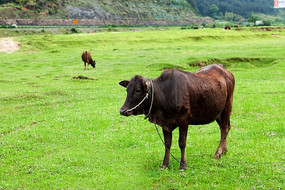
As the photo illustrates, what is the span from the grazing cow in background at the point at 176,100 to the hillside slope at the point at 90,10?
11840cm

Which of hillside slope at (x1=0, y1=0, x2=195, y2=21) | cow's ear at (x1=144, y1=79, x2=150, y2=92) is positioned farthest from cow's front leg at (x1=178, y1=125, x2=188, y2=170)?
hillside slope at (x1=0, y1=0, x2=195, y2=21)

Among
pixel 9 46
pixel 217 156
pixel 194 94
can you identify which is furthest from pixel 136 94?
pixel 9 46

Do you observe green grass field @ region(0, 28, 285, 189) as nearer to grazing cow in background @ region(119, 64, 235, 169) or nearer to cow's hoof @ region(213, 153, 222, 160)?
cow's hoof @ region(213, 153, 222, 160)

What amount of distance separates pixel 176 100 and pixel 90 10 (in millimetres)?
149338

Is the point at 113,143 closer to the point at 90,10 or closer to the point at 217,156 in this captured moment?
the point at 217,156

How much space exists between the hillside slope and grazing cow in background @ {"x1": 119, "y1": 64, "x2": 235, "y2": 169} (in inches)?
4661

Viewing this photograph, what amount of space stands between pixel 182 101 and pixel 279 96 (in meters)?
13.2

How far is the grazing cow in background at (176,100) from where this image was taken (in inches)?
363

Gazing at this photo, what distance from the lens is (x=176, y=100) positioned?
9414 mm

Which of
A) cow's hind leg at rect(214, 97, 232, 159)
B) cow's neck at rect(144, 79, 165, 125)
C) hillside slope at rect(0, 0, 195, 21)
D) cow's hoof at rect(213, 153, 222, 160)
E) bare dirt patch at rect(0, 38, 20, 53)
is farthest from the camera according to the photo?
hillside slope at rect(0, 0, 195, 21)

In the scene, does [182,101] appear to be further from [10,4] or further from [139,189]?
[10,4]

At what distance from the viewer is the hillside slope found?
12560 cm

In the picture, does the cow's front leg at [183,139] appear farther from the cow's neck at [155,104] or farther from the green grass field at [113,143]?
the cow's neck at [155,104]

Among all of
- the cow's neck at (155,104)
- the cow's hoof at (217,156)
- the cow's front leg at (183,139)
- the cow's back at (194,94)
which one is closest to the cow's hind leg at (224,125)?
the cow's hoof at (217,156)
